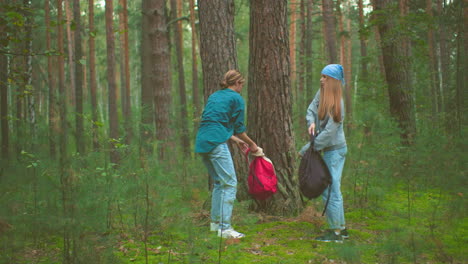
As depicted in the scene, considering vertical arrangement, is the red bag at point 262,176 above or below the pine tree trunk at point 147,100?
below

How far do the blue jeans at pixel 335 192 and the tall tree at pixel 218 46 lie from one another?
5.44 ft

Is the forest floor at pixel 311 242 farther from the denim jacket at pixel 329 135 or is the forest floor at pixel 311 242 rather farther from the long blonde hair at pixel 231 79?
the long blonde hair at pixel 231 79

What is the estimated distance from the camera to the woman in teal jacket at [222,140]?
183 inches

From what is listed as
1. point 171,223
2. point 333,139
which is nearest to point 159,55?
point 333,139

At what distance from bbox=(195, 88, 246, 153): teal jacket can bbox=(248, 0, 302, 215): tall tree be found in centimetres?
92

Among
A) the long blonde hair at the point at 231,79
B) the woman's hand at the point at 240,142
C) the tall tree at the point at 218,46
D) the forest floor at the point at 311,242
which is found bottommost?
the forest floor at the point at 311,242

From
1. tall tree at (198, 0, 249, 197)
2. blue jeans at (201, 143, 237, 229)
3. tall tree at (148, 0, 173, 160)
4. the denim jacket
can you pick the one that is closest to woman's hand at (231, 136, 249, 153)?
blue jeans at (201, 143, 237, 229)

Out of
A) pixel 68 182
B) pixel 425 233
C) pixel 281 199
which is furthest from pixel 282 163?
pixel 68 182

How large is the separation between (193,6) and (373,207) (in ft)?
49.1

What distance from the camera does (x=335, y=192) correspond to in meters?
4.65

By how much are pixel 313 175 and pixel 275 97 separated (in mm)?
1427

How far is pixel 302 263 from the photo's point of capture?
159 inches

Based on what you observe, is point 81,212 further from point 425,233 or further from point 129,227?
point 425,233

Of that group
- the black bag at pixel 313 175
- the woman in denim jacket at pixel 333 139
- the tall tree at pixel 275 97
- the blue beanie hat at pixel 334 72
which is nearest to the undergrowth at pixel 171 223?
the woman in denim jacket at pixel 333 139
